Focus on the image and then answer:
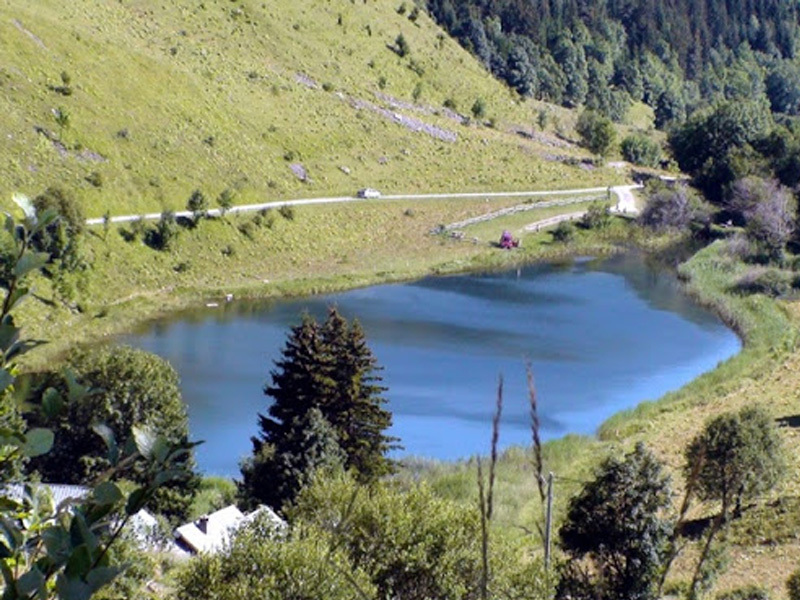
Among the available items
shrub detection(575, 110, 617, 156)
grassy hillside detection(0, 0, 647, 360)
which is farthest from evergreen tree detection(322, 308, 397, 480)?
shrub detection(575, 110, 617, 156)

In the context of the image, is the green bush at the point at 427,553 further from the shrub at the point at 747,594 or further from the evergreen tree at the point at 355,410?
the evergreen tree at the point at 355,410

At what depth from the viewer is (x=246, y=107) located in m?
58.1

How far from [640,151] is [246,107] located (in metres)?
28.4

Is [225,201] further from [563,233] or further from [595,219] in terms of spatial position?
[595,219]

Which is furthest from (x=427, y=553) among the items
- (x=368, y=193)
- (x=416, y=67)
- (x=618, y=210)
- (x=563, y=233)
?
(x=416, y=67)

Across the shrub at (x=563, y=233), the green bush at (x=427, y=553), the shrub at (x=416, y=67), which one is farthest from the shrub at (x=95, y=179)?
the green bush at (x=427, y=553)

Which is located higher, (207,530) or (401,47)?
(401,47)

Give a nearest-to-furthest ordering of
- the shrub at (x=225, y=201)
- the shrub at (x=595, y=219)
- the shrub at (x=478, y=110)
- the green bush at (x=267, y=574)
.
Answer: the green bush at (x=267, y=574), the shrub at (x=225, y=201), the shrub at (x=595, y=219), the shrub at (x=478, y=110)

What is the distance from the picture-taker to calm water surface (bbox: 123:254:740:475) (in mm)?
30172

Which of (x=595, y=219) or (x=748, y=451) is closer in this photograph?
(x=748, y=451)

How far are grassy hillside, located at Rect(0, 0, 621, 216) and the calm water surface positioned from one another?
9.27 meters

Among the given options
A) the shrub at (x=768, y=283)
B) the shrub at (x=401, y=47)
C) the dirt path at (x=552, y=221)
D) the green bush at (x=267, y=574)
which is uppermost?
the shrub at (x=401, y=47)

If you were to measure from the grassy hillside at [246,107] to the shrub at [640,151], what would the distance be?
4.07 metres

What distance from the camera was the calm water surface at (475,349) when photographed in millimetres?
30172
